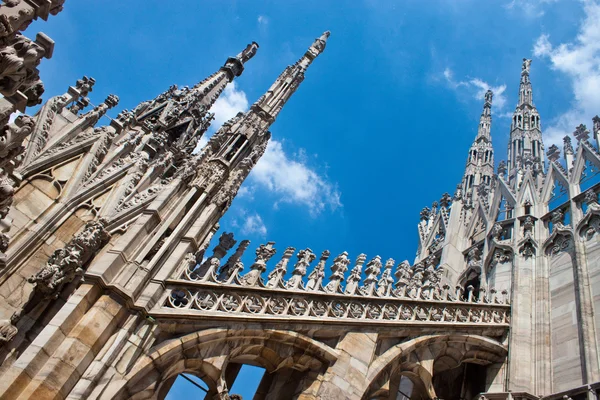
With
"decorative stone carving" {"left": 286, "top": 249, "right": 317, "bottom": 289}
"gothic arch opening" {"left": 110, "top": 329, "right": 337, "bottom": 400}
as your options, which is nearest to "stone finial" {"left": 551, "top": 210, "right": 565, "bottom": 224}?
"decorative stone carving" {"left": 286, "top": 249, "right": 317, "bottom": 289}

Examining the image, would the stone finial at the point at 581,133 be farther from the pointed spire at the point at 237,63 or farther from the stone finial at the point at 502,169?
the pointed spire at the point at 237,63

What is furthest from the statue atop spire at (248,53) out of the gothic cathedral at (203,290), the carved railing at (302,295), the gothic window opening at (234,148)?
the carved railing at (302,295)

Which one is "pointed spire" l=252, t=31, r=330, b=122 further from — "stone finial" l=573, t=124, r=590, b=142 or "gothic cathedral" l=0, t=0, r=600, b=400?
"stone finial" l=573, t=124, r=590, b=142

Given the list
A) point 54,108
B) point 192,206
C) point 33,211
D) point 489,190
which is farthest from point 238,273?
point 489,190

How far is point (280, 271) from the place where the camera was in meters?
9.70

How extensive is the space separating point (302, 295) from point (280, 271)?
0.65m

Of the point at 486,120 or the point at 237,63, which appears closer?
the point at 237,63

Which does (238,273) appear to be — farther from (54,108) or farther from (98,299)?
(54,108)

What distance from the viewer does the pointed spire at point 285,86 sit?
45.0 feet

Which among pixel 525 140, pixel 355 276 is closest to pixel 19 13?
pixel 355 276

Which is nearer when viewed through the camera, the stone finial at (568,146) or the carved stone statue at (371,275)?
the carved stone statue at (371,275)

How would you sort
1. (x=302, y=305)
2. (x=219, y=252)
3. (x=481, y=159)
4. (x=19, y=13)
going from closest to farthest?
1. (x=19, y=13)
2. (x=302, y=305)
3. (x=219, y=252)
4. (x=481, y=159)

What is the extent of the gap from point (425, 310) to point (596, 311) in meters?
4.18

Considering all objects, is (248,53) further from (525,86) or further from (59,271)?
(525,86)
